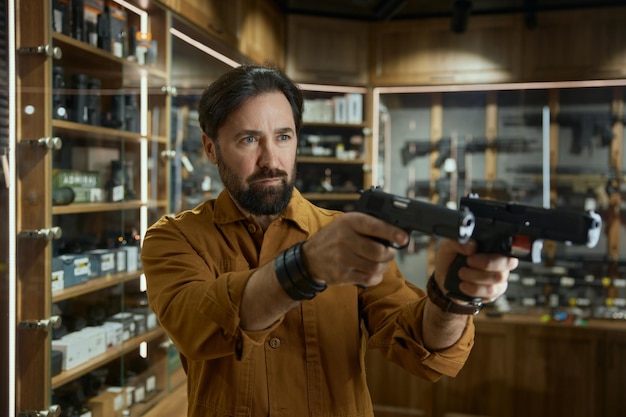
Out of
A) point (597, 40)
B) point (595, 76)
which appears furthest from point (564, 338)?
point (597, 40)

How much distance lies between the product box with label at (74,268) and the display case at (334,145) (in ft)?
7.34

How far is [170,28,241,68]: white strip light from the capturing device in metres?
2.84

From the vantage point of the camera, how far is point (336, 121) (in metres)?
4.38

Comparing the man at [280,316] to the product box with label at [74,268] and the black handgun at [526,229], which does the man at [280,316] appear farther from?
the product box with label at [74,268]

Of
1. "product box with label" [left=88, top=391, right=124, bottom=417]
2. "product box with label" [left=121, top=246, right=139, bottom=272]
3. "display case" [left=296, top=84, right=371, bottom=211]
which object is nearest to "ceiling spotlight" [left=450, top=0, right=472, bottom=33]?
"display case" [left=296, top=84, right=371, bottom=211]

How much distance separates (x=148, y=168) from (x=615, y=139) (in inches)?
129

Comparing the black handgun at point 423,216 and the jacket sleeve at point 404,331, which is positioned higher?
the black handgun at point 423,216

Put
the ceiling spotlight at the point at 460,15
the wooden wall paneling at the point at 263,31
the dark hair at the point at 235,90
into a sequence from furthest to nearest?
the ceiling spotlight at the point at 460,15 < the wooden wall paneling at the point at 263,31 < the dark hair at the point at 235,90

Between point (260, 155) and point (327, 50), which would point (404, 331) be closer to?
point (260, 155)

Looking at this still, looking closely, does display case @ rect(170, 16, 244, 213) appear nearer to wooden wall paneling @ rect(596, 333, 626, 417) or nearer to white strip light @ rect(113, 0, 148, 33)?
white strip light @ rect(113, 0, 148, 33)

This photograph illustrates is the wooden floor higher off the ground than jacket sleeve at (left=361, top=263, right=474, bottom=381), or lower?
lower

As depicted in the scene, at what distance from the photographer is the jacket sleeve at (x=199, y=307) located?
97 centimetres

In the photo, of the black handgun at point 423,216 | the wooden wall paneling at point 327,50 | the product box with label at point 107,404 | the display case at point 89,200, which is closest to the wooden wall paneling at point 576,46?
the wooden wall paneling at point 327,50

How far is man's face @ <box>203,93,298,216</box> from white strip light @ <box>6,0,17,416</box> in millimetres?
955
